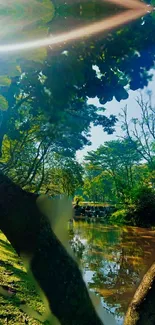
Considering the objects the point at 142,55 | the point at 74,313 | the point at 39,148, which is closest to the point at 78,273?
the point at 74,313

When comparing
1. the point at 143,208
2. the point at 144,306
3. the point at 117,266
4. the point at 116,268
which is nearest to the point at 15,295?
the point at 144,306

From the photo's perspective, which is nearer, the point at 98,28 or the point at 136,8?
the point at 136,8

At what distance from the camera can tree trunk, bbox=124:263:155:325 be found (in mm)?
856

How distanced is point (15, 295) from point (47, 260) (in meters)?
5.08

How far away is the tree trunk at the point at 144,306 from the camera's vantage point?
0.86 meters

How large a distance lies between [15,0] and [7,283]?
21.3 ft

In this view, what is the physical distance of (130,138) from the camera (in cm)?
3941

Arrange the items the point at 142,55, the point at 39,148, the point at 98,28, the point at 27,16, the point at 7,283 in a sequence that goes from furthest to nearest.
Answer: the point at 39,148 < the point at 7,283 < the point at 142,55 < the point at 98,28 < the point at 27,16

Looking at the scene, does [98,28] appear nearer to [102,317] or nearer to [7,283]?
[102,317]

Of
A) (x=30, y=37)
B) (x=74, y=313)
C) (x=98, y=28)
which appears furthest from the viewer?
(x=98, y=28)

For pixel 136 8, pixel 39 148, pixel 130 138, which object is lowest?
pixel 136 8

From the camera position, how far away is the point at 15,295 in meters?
5.27

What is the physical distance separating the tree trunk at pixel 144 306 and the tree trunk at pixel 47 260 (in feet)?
0.42

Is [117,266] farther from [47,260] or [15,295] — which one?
[47,260]
